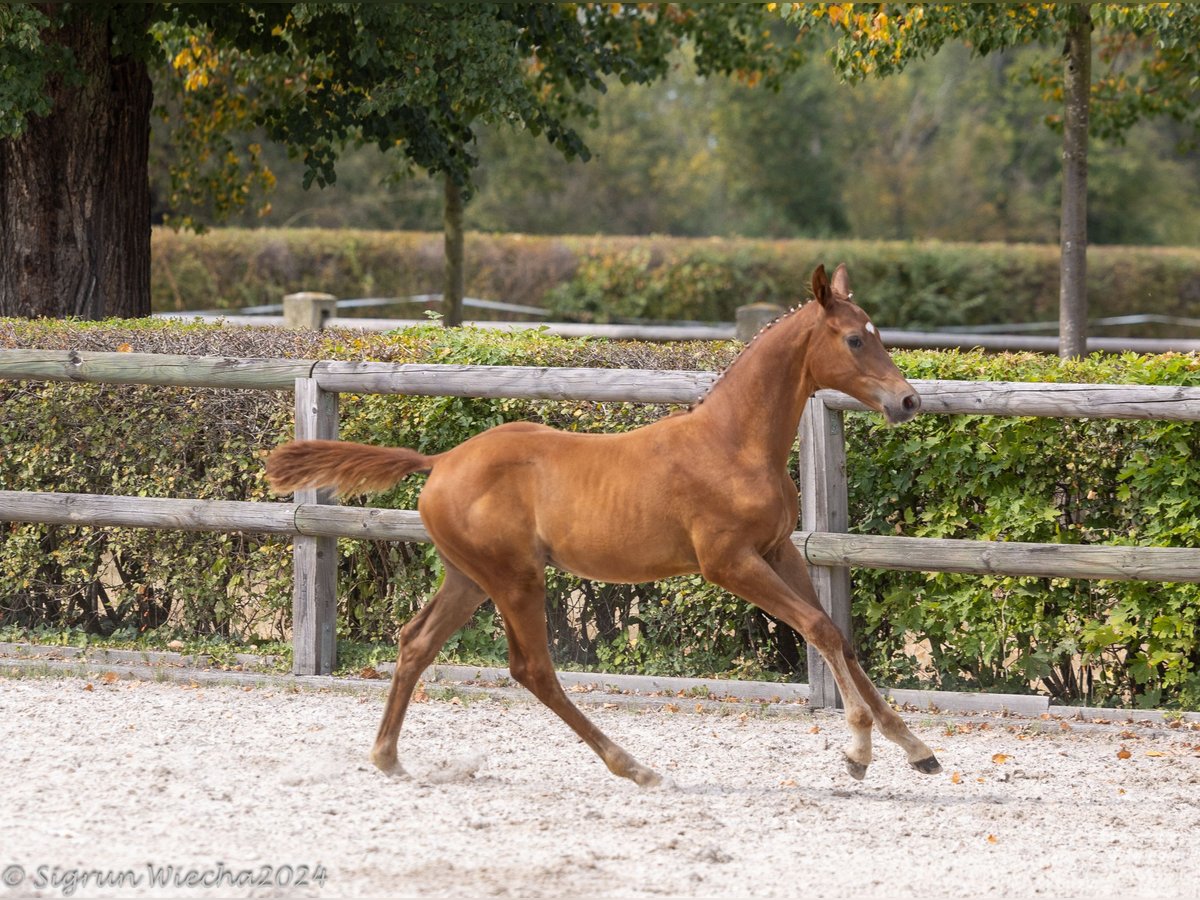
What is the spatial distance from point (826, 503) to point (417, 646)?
2.11m

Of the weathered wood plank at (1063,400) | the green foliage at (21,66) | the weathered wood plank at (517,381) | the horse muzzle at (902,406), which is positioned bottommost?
the horse muzzle at (902,406)

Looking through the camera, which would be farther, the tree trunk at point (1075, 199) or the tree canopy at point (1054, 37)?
the tree trunk at point (1075, 199)

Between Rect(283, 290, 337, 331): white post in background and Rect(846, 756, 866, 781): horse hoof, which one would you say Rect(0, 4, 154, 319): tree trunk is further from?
Rect(846, 756, 866, 781): horse hoof

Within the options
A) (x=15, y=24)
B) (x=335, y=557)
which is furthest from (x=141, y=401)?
(x=15, y=24)

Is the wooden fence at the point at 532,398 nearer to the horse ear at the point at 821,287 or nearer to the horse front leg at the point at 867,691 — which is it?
the horse front leg at the point at 867,691

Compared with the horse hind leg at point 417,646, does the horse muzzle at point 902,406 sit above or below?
above

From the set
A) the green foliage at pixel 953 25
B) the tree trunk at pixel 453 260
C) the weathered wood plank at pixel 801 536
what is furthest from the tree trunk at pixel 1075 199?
the tree trunk at pixel 453 260

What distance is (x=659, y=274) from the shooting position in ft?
67.8

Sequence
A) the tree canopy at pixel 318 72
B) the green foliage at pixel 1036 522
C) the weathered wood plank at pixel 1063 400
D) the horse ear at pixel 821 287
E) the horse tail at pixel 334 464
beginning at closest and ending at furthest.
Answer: the horse ear at pixel 821 287, the horse tail at pixel 334 464, the weathered wood plank at pixel 1063 400, the green foliage at pixel 1036 522, the tree canopy at pixel 318 72

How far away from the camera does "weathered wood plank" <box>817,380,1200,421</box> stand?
582 centimetres

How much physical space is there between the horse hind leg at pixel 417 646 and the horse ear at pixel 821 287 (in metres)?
1.63

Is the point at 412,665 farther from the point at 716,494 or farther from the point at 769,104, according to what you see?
the point at 769,104

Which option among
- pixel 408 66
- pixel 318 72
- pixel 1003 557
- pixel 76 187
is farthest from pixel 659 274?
pixel 1003 557

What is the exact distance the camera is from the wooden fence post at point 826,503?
250 inches
